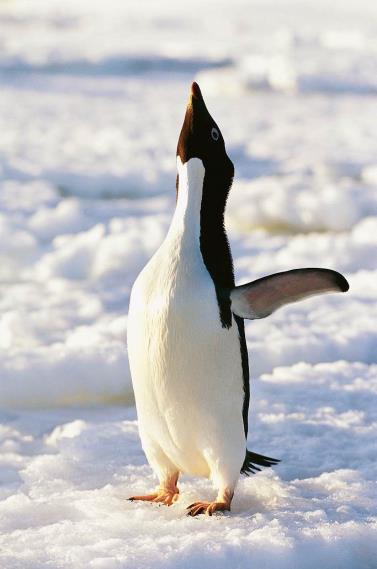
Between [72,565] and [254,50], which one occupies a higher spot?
[254,50]

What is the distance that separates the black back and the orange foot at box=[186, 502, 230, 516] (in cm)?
22

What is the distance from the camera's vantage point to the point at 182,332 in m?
1.86

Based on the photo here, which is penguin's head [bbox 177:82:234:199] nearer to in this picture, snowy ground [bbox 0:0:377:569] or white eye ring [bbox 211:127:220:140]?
white eye ring [bbox 211:127:220:140]

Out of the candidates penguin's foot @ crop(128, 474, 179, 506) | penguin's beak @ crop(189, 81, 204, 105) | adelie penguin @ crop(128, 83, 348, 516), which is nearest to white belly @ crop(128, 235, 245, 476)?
adelie penguin @ crop(128, 83, 348, 516)

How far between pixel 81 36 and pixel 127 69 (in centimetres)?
317

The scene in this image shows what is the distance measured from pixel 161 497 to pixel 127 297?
Answer: 6.10 ft

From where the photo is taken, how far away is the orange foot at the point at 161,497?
2.05 meters

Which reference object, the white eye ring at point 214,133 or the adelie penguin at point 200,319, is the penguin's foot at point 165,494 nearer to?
the adelie penguin at point 200,319

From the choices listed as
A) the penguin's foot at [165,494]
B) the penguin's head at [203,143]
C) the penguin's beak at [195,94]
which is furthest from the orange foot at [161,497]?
the penguin's beak at [195,94]

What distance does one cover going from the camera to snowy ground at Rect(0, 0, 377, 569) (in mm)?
1894

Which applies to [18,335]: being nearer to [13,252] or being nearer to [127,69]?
[13,252]

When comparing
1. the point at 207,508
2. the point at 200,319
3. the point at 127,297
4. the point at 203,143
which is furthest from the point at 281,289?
the point at 127,297

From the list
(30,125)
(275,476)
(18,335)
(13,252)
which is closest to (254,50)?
(30,125)

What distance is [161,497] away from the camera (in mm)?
2057
